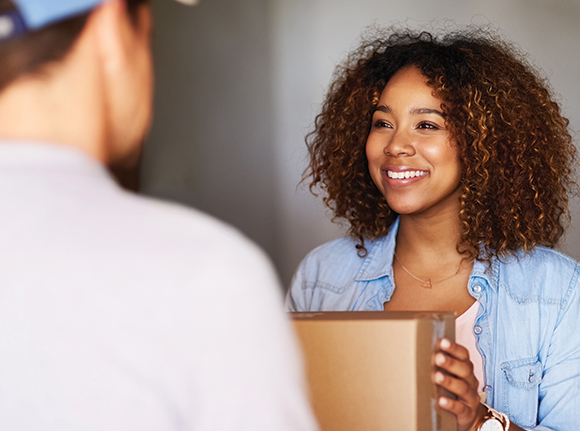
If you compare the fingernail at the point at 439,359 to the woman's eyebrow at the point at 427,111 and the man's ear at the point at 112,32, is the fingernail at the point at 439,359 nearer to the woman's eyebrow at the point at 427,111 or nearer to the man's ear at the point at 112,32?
the man's ear at the point at 112,32

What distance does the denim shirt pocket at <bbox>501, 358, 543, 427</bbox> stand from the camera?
1007mm

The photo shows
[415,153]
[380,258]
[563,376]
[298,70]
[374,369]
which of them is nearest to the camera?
[374,369]

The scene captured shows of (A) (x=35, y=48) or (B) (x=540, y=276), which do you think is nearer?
(A) (x=35, y=48)

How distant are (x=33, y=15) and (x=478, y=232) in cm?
96

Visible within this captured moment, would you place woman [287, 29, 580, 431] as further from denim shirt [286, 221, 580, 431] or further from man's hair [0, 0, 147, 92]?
man's hair [0, 0, 147, 92]

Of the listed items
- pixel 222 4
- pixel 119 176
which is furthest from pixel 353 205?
pixel 119 176

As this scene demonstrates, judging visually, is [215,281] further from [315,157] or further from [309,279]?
[315,157]

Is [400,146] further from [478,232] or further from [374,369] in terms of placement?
[374,369]

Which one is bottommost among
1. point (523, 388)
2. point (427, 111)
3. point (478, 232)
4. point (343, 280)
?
point (523, 388)

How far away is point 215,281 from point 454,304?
2.85 feet

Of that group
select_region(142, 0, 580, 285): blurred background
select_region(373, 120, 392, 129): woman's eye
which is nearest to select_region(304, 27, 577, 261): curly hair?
select_region(373, 120, 392, 129): woman's eye

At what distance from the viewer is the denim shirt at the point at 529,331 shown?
100 cm

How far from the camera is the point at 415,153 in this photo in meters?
1.12

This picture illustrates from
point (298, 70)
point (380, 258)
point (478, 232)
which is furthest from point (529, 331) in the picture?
point (298, 70)
